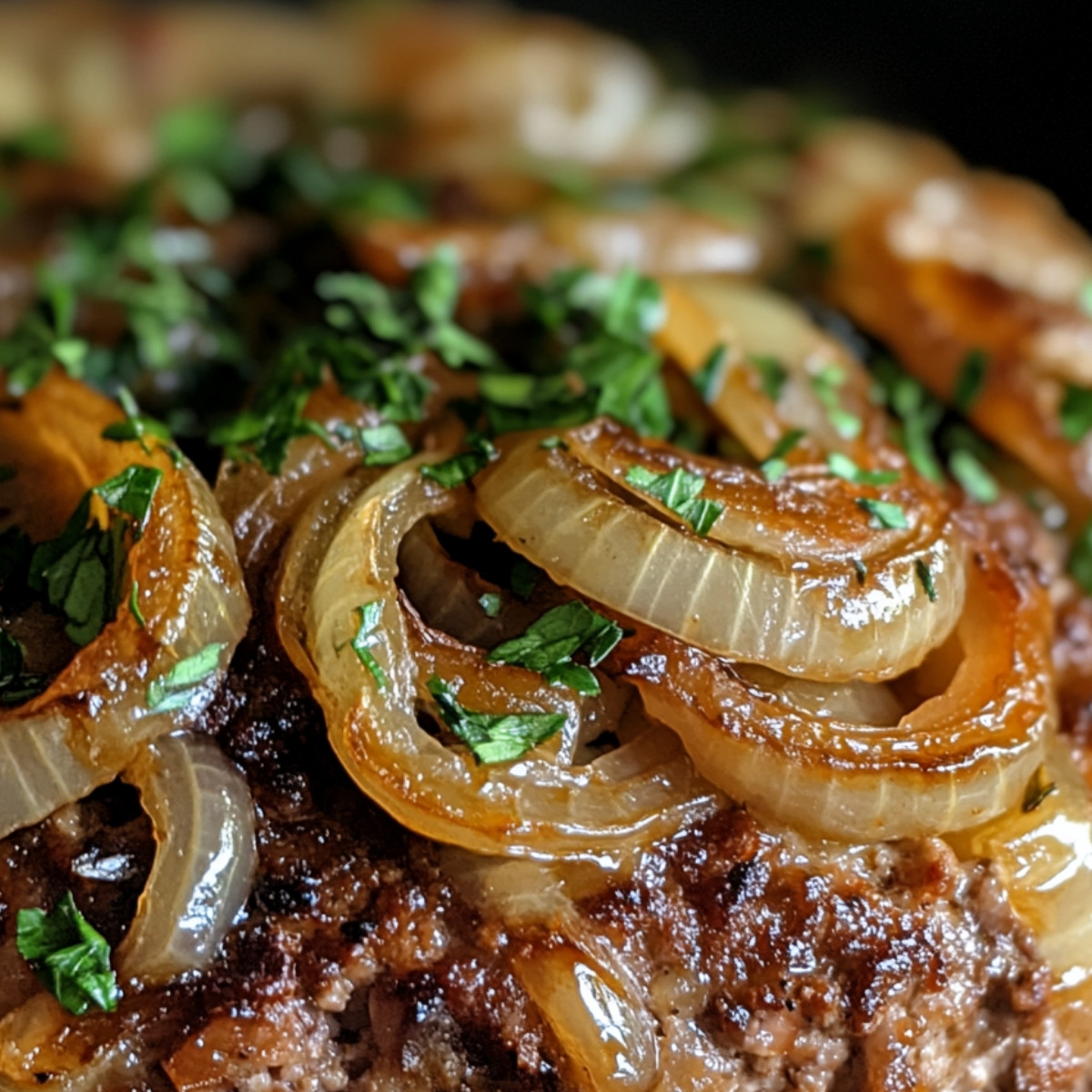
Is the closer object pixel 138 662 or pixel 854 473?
pixel 138 662

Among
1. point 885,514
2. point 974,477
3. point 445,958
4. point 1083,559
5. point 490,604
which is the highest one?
point 885,514

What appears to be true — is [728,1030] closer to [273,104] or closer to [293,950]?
[293,950]

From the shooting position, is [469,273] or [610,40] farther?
[610,40]

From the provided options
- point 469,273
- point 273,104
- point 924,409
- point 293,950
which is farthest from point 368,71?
point 293,950

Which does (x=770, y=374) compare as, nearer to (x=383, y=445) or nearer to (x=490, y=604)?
(x=383, y=445)

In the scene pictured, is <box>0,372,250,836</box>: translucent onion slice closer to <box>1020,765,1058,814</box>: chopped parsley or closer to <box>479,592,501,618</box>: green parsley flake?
<box>479,592,501,618</box>: green parsley flake

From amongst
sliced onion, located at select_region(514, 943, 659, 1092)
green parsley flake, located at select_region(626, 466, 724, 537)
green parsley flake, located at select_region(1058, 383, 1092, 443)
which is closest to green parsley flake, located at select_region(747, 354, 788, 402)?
green parsley flake, located at select_region(626, 466, 724, 537)

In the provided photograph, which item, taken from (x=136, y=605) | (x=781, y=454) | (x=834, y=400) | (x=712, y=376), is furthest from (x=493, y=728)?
(x=834, y=400)

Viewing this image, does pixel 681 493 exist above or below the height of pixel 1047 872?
above
